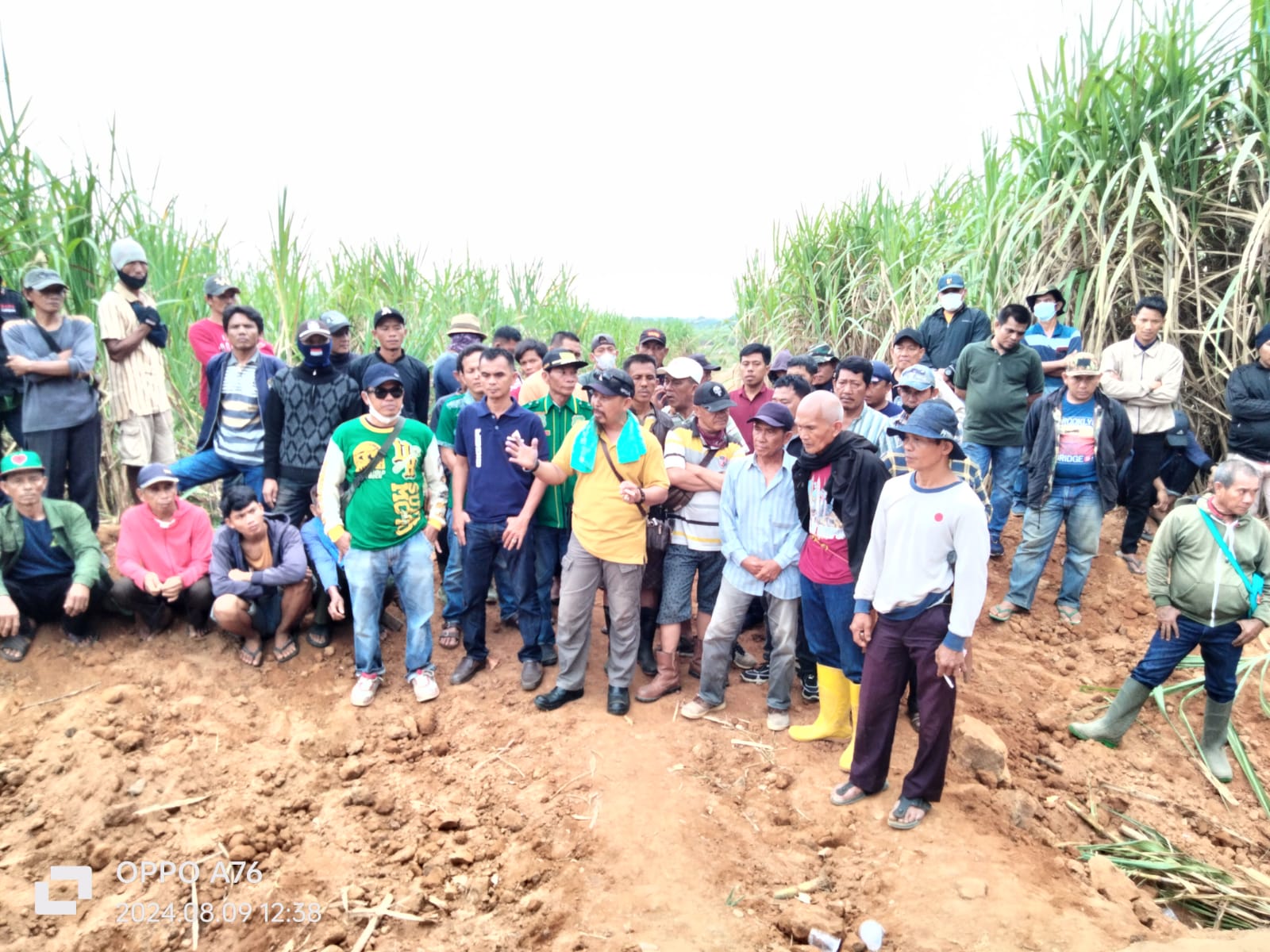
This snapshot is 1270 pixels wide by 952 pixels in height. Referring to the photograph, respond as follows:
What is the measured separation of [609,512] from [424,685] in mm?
1480

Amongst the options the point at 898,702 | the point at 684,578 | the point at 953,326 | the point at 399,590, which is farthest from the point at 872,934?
the point at 953,326

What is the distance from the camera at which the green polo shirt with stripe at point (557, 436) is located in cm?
425

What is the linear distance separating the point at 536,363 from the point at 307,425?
1.66 m

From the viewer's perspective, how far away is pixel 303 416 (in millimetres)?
4406

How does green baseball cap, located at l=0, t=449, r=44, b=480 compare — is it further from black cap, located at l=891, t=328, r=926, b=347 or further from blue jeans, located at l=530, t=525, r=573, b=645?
black cap, located at l=891, t=328, r=926, b=347

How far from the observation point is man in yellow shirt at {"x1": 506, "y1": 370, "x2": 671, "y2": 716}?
379cm

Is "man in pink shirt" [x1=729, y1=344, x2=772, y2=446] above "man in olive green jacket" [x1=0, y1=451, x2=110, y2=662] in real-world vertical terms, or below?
above

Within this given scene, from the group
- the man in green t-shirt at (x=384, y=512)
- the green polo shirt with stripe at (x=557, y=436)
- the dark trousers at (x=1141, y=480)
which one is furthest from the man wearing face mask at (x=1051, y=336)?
the man in green t-shirt at (x=384, y=512)

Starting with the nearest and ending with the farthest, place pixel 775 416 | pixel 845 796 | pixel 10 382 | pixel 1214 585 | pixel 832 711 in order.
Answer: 1. pixel 845 796
2. pixel 1214 585
3. pixel 775 416
4. pixel 832 711
5. pixel 10 382

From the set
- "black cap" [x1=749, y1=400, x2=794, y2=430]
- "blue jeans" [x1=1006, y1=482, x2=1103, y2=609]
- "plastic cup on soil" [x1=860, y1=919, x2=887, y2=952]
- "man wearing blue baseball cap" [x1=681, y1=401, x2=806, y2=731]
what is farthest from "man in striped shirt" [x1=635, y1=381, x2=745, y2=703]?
"blue jeans" [x1=1006, y1=482, x2=1103, y2=609]

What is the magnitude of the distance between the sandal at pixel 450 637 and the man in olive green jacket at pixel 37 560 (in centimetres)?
200

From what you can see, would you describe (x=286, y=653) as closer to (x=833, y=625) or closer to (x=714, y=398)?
(x=714, y=398)

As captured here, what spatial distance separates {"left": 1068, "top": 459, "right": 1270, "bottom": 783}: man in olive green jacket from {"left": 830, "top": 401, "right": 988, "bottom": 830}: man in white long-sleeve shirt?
1326 millimetres

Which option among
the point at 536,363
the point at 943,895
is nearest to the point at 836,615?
the point at 943,895
